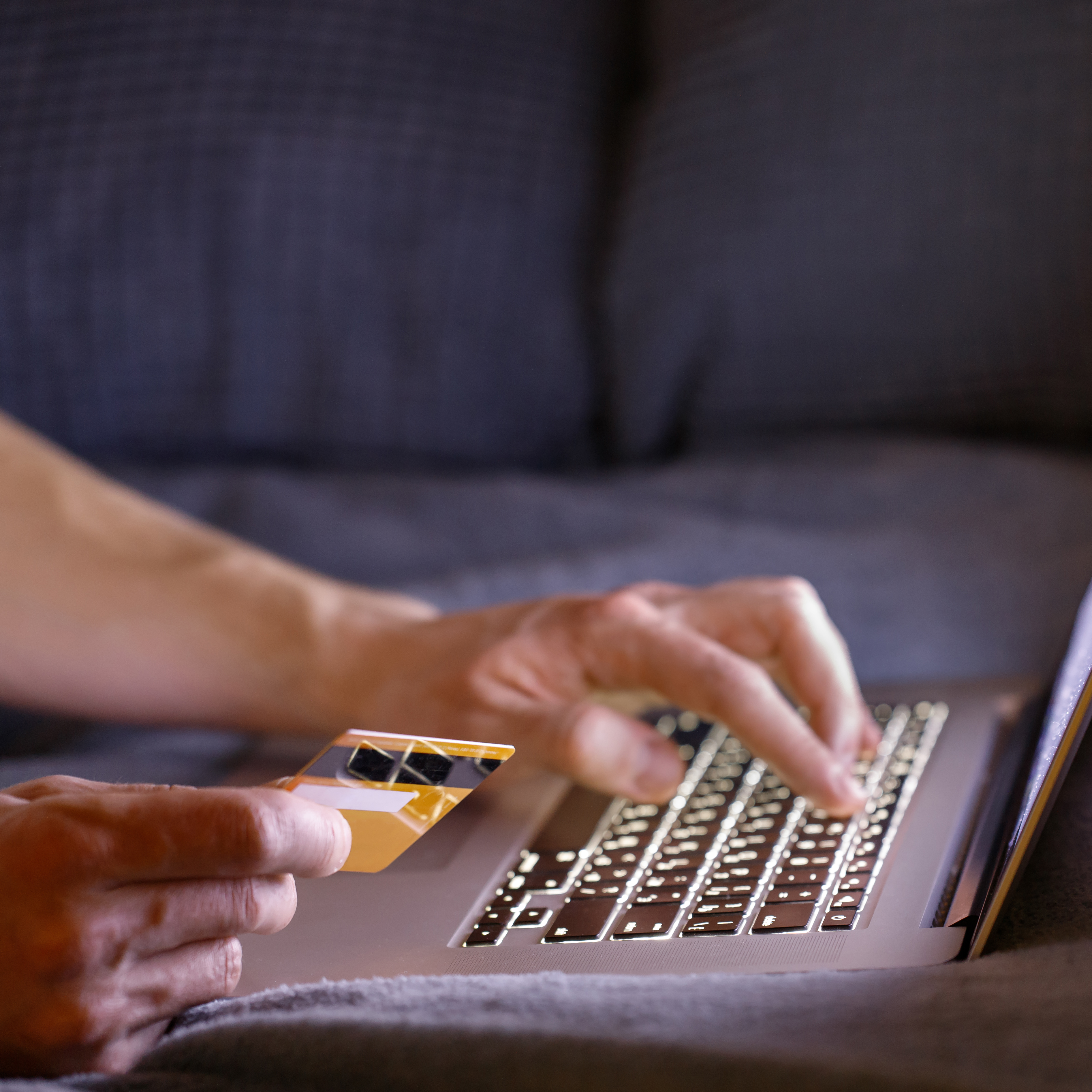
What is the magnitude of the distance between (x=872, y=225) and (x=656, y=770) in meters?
0.57

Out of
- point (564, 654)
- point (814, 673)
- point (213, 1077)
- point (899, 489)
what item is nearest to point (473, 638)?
point (564, 654)

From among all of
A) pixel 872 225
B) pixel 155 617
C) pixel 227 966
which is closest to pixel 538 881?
pixel 227 966

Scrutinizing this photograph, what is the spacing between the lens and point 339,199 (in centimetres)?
100

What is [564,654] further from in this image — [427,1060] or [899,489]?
[899,489]

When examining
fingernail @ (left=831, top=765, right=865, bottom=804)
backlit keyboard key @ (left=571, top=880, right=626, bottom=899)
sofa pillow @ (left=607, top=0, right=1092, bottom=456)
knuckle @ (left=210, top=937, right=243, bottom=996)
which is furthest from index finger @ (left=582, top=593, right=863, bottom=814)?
sofa pillow @ (left=607, top=0, right=1092, bottom=456)

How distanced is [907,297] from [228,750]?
646mm

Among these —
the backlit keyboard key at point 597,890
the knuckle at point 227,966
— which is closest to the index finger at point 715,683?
the backlit keyboard key at point 597,890

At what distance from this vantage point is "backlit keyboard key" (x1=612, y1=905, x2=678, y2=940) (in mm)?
378

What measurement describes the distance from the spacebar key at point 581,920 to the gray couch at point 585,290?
310mm

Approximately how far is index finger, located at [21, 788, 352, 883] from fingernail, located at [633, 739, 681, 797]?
223mm

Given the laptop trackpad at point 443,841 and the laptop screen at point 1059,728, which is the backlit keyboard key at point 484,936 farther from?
the laptop screen at point 1059,728

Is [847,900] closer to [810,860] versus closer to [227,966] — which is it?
[810,860]

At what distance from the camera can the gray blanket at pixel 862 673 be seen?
26 cm

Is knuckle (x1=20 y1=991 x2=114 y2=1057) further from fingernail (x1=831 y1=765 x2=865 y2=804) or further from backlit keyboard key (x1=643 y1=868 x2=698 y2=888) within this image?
fingernail (x1=831 y1=765 x2=865 y2=804)
